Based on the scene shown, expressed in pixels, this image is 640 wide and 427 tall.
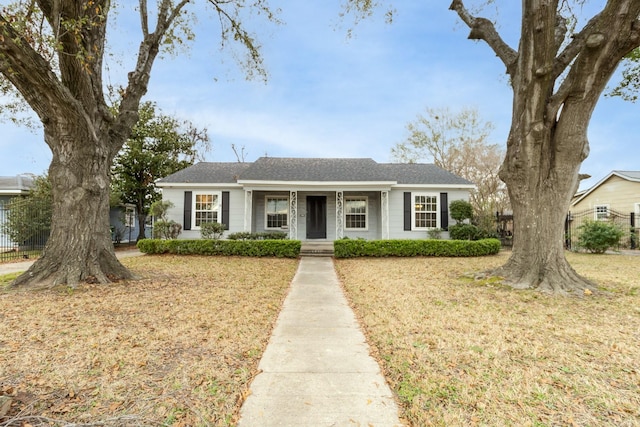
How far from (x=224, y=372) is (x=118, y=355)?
1.20 metres

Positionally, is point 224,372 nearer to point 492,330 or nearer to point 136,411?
point 136,411

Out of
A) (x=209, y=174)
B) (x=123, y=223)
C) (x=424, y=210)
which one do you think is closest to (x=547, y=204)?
(x=424, y=210)

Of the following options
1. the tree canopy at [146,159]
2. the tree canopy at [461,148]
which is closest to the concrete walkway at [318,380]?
the tree canopy at [146,159]

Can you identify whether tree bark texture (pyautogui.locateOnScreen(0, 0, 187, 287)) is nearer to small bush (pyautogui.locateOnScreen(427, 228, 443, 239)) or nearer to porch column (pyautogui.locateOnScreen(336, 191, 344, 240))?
porch column (pyautogui.locateOnScreen(336, 191, 344, 240))

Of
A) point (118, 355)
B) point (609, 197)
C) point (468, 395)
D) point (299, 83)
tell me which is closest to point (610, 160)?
point (609, 197)

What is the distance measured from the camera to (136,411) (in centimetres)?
224

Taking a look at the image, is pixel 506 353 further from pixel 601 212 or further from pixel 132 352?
pixel 601 212

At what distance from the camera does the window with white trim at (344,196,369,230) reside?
49.5ft

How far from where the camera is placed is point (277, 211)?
15117mm

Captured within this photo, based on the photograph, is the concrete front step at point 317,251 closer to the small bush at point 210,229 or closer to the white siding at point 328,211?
the white siding at point 328,211

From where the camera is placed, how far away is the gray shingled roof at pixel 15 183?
1487 cm

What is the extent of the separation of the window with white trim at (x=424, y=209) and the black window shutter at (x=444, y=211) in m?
0.26

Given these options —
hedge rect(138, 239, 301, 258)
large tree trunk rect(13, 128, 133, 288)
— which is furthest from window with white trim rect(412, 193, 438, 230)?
large tree trunk rect(13, 128, 133, 288)

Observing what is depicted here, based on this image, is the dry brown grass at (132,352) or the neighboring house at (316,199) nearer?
the dry brown grass at (132,352)
